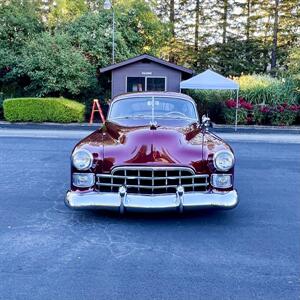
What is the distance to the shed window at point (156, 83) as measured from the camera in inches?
744

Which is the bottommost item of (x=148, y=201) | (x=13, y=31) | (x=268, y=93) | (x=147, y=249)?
(x=147, y=249)

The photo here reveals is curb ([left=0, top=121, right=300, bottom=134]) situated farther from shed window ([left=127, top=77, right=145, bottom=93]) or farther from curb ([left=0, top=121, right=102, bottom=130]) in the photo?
shed window ([left=127, top=77, right=145, bottom=93])

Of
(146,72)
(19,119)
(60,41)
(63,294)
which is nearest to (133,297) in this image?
(63,294)

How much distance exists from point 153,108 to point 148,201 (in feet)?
7.32

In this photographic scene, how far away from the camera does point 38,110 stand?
1708 centimetres

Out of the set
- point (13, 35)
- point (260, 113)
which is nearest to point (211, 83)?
point (260, 113)

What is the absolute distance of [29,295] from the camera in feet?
10.5

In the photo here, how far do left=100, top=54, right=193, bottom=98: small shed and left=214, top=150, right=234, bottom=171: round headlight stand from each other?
13951 mm

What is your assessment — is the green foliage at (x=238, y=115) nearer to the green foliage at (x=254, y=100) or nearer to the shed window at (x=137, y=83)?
the green foliage at (x=254, y=100)

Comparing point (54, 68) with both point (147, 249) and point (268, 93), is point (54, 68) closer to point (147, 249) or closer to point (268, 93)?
point (268, 93)

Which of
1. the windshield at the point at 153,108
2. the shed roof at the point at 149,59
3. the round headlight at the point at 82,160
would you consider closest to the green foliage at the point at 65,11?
the shed roof at the point at 149,59

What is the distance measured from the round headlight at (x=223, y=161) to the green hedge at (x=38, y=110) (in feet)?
42.1

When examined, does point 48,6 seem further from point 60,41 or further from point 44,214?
point 44,214

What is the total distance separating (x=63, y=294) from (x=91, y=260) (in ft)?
2.13
